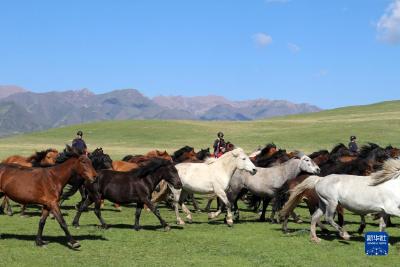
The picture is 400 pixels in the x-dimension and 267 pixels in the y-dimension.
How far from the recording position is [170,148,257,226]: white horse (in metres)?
16.6

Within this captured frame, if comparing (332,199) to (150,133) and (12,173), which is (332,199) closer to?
(12,173)

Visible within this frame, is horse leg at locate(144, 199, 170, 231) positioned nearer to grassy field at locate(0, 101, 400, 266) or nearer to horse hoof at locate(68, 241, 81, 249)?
grassy field at locate(0, 101, 400, 266)

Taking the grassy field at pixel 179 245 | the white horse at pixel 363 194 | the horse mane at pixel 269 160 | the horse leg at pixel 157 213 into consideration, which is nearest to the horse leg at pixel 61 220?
the grassy field at pixel 179 245

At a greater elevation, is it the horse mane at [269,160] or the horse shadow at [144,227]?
the horse mane at [269,160]

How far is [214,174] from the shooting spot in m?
16.8

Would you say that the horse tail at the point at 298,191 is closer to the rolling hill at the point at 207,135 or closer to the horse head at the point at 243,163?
the horse head at the point at 243,163

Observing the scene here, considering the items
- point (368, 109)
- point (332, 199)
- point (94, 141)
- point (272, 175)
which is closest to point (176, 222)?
point (272, 175)

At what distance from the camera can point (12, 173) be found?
12906mm

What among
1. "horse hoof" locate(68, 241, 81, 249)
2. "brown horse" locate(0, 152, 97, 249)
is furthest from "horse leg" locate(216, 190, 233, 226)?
"horse hoof" locate(68, 241, 81, 249)

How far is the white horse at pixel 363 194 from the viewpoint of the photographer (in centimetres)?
1269

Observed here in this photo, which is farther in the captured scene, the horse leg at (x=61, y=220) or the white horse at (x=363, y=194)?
the white horse at (x=363, y=194)

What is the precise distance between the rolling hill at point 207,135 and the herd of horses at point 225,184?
161 feet

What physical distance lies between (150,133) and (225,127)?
1332 centimetres

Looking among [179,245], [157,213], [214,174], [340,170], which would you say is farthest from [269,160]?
[179,245]
